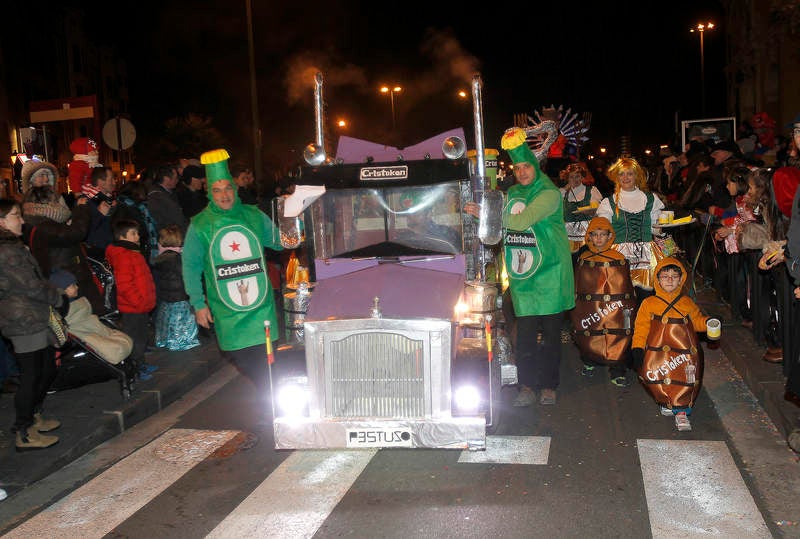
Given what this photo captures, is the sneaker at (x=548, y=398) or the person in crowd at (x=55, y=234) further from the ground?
the person in crowd at (x=55, y=234)

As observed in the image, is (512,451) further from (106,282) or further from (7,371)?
(106,282)

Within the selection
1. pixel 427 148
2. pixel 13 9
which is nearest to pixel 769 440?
pixel 427 148

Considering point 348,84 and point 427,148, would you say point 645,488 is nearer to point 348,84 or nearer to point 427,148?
point 427,148

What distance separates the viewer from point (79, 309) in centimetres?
712

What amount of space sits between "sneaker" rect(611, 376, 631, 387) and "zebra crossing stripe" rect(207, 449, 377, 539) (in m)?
2.71

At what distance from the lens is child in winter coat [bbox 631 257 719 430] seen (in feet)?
20.0

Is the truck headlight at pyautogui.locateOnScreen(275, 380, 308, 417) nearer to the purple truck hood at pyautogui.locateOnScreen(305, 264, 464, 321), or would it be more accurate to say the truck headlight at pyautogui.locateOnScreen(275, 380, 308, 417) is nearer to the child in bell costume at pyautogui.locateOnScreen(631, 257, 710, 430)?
the purple truck hood at pyautogui.locateOnScreen(305, 264, 464, 321)

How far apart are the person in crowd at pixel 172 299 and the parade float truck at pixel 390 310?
2.94 m

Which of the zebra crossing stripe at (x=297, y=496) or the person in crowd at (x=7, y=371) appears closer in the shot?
the zebra crossing stripe at (x=297, y=496)

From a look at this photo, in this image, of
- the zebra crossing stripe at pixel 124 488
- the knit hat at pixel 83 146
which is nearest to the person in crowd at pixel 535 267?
the zebra crossing stripe at pixel 124 488

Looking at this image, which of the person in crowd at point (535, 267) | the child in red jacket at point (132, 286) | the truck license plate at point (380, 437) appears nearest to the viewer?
the truck license plate at point (380, 437)

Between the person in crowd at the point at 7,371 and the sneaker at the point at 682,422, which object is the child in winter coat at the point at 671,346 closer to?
the sneaker at the point at 682,422

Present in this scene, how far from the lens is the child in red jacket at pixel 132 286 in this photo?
8016 mm

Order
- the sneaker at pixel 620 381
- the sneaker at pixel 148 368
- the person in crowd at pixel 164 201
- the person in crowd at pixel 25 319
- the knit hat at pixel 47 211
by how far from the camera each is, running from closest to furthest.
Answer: the person in crowd at pixel 25 319 → the sneaker at pixel 620 381 → the knit hat at pixel 47 211 → the sneaker at pixel 148 368 → the person in crowd at pixel 164 201
